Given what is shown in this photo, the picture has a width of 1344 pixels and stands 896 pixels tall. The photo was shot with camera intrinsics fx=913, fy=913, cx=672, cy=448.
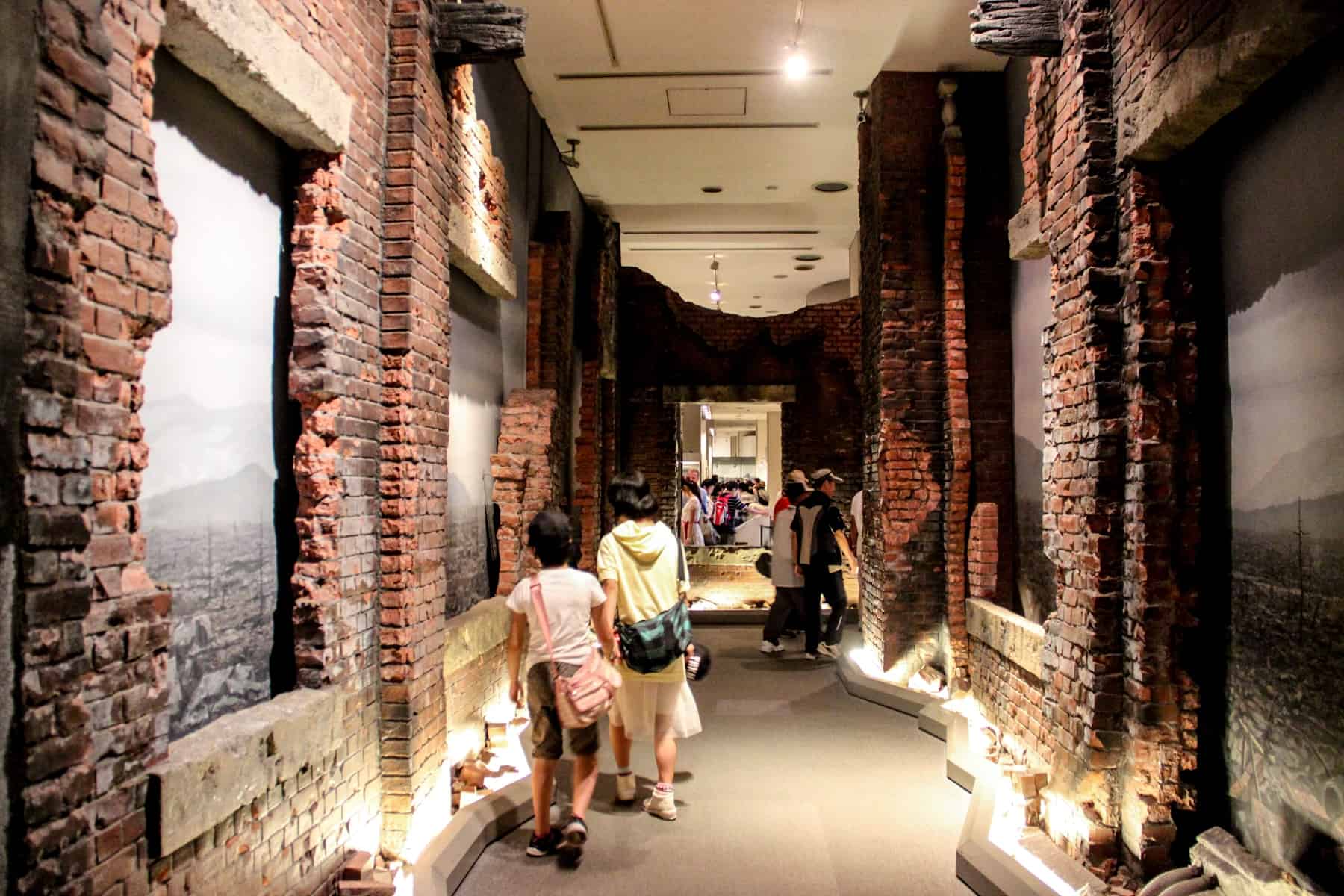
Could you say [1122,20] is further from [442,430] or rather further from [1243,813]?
[442,430]

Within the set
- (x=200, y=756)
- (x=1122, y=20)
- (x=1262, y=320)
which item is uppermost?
(x=1122, y=20)

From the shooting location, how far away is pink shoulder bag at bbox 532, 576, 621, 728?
3.90 meters

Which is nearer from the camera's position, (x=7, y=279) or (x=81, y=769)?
(x=7, y=279)

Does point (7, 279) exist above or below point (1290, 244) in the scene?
below

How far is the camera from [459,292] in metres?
5.83

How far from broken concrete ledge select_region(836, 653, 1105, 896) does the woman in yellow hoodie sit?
139 cm

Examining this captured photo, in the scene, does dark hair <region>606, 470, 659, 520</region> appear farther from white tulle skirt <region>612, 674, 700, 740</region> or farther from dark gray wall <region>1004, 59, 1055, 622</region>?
dark gray wall <region>1004, 59, 1055, 622</region>

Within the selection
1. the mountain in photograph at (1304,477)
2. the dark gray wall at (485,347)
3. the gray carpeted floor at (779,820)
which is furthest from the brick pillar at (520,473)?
the mountain in photograph at (1304,477)

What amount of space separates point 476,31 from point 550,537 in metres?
2.42

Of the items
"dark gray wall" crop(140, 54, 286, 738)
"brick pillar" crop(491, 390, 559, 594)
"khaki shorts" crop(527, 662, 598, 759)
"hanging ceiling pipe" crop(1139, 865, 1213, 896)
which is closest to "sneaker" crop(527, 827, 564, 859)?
"khaki shorts" crop(527, 662, 598, 759)

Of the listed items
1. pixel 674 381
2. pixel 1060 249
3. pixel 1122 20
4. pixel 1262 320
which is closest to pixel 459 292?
pixel 1060 249

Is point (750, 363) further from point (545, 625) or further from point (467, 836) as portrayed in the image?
point (467, 836)

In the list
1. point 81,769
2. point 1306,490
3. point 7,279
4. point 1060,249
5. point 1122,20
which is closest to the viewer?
point 7,279

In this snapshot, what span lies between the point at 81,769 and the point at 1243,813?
3766 millimetres
